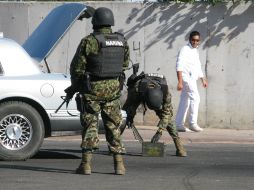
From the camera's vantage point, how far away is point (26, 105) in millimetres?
10281

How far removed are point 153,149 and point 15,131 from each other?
178 cm

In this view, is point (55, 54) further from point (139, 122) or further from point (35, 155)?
point (35, 155)

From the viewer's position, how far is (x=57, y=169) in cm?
959

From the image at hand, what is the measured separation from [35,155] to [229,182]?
10.0 ft

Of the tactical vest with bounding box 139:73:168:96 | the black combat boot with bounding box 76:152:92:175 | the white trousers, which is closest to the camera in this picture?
the black combat boot with bounding box 76:152:92:175

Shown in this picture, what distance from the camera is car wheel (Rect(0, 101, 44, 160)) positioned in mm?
10180

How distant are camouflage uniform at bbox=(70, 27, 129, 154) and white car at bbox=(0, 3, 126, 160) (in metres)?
1.37

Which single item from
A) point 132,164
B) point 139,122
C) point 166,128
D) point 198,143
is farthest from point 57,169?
point 139,122

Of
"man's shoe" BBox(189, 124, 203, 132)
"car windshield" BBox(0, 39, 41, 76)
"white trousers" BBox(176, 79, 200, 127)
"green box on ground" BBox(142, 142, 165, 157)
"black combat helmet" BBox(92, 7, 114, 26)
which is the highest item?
"black combat helmet" BBox(92, 7, 114, 26)

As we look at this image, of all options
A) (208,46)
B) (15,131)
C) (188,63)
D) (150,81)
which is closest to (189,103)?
(188,63)

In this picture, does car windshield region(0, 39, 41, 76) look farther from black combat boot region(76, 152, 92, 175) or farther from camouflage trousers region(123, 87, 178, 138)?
black combat boot region(76, 152, 92, 175)

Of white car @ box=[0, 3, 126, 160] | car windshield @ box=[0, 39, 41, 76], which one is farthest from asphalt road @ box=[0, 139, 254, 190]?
car windshield @ box=[0, 39, 41, 76]

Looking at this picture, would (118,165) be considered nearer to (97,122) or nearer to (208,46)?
(97,122)

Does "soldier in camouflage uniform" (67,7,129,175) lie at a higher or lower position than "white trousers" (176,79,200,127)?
higher
